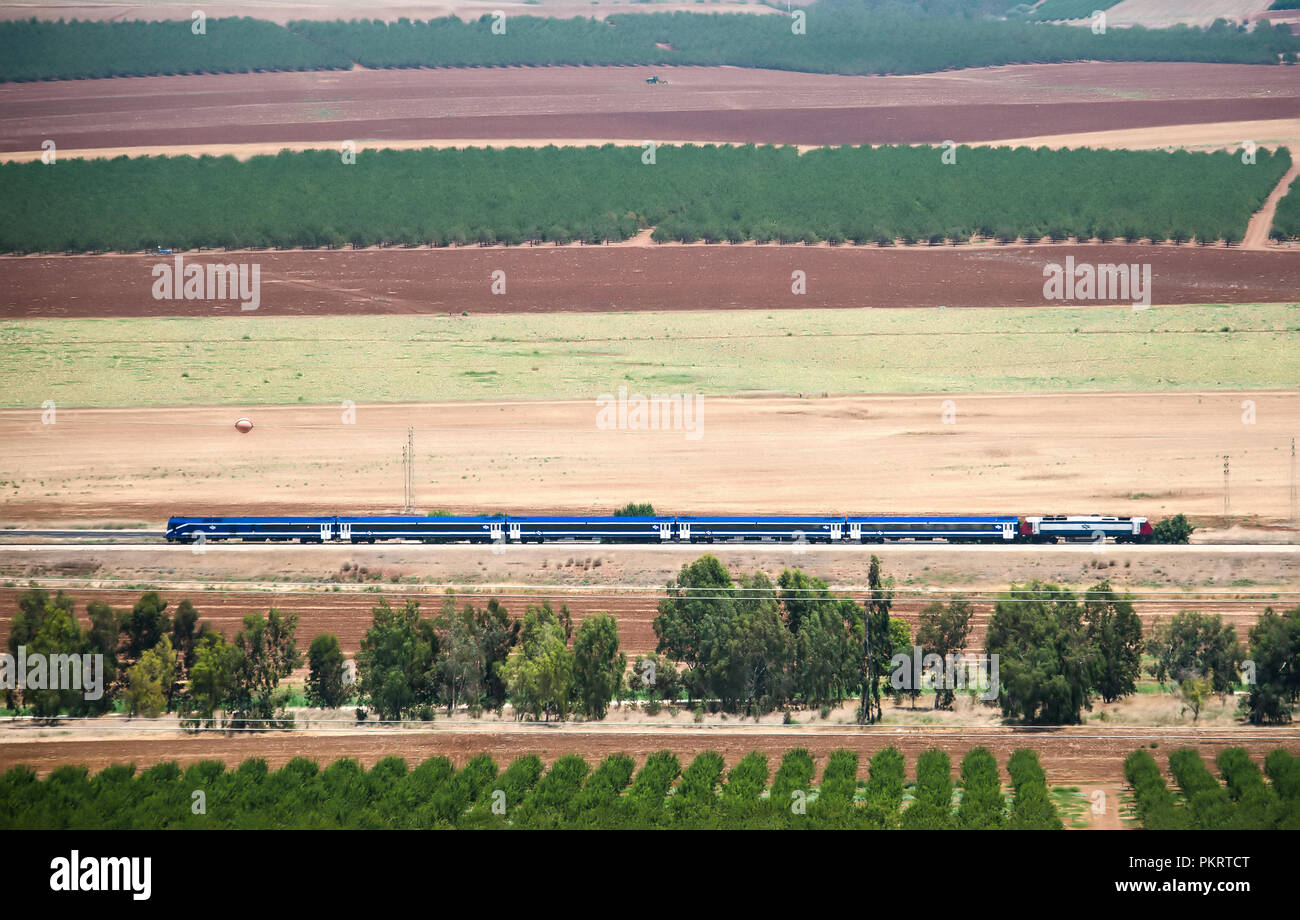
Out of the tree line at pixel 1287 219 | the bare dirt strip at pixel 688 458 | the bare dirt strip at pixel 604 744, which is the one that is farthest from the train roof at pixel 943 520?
the tree line at pixel 1287 219

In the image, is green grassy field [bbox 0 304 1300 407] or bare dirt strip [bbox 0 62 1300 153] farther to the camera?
bare dirt strip [bbox 0 62 1300 153]

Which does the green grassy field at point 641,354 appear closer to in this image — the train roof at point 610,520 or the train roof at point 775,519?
the train roof at point 775,519

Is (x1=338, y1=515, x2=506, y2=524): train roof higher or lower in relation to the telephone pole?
lower

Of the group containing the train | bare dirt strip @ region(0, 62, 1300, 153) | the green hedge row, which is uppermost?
the green hedge row

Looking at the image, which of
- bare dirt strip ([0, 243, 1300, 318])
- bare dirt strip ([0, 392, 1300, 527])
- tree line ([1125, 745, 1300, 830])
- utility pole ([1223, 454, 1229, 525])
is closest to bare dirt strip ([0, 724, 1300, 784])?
tree line ([1125, 745, 1300, 830])

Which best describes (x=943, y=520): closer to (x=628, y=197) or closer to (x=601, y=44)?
(x=628, y=197)

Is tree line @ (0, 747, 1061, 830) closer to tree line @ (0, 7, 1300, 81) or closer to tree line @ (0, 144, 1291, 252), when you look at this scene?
tree line @ (0, 144, 1291, 252)

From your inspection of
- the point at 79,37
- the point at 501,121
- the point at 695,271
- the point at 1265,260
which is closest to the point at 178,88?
the point at 79,37

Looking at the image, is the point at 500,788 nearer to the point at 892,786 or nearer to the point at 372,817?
the point at 372,817
